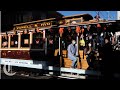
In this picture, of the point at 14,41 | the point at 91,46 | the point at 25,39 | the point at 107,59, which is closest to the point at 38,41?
the point at 25,39

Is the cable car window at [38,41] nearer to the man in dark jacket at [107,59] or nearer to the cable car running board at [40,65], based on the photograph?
the cable car running board at [40,65]

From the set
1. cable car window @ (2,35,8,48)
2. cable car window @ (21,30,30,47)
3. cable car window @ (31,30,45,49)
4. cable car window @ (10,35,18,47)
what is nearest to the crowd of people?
cable car window @ (31,30,45,49)

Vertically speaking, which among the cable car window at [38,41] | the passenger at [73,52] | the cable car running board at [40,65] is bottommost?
the cable car running board at [40,65]

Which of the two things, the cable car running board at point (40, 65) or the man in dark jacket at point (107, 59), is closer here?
the man in dark jacket at point (107, 59)

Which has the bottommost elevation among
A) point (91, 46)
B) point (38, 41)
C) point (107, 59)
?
point (107, 59)

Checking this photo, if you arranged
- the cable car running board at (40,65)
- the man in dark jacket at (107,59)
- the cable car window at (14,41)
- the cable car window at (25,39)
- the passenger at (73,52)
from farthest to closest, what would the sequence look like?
the cable car window at (14,41) → the cable car window at (25,39) → the passenger at (73,52) → the cable car running board at (40,65) → the man in dark jacket at (107,59)

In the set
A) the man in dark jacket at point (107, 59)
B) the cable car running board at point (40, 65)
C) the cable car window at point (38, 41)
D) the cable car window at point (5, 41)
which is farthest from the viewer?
the cable car window at point (5, 41)

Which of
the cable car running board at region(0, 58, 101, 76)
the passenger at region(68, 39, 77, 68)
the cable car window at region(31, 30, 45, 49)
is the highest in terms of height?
the cable car window at region(31, 30, 45, 49)

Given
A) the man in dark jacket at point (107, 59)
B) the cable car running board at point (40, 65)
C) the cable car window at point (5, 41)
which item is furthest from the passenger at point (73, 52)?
the cable car window at point (5, 41)

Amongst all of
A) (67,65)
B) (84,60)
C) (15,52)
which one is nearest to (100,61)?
(84,60)

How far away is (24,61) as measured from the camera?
14312mm

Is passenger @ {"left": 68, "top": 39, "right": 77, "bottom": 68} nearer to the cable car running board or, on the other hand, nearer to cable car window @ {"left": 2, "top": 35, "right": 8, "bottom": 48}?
the cable car running board

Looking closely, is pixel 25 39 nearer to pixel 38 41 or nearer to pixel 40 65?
pixel 38 41
